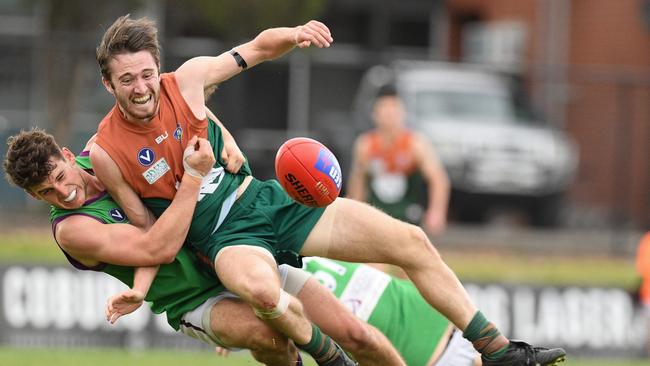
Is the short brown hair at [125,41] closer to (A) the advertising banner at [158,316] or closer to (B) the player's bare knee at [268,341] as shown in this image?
(B) the player's bare knee at [268,341]

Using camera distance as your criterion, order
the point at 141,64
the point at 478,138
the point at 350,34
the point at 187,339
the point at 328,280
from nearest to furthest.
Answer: the point at 141,64
the point at 328,280
the point at 187,339
the point at 478,138
the point at 350,34

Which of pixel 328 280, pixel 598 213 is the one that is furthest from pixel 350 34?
pixel 328 280

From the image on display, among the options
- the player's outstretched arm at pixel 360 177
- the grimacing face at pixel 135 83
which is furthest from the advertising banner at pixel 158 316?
the grimacing face at pixel 135 83

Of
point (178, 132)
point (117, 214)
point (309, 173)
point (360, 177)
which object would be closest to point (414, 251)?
point (309, 173)

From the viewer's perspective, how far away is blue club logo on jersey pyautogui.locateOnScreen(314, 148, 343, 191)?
21.0 feet

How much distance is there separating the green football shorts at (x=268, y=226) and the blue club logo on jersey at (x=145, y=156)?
0.51m

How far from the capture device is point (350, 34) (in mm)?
21469

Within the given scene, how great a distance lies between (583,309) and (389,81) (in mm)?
5526

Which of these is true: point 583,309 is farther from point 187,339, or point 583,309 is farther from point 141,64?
point 141,64

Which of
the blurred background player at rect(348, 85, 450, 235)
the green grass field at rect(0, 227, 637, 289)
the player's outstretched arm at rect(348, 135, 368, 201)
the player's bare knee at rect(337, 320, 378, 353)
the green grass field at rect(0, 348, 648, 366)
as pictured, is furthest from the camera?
the green grass field at rect(0, 227, 637, 289)

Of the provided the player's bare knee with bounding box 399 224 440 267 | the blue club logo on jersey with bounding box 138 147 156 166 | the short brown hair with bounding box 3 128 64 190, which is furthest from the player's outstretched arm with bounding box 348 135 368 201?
the short brown hair with bounding box 3 128 64 190

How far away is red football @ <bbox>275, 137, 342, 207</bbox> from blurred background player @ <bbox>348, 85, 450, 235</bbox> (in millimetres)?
4430

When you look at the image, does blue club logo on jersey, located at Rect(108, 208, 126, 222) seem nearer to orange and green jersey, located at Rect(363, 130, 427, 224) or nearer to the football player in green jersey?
the football player in green jersey

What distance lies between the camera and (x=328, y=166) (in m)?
6.43
